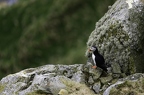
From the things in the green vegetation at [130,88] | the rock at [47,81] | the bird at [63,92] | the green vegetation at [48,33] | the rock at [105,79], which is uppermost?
the green vegetation at [48,33]

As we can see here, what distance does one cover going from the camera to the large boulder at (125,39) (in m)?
21.9

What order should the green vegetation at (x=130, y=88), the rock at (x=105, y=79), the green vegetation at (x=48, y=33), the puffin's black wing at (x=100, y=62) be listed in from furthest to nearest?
1. the green vegetation at (x=48, y=33)
2. the puffin's black wing at (x=100, y=62)
3. the rock at (x=105, y=79)
4. the green vegetation at (x=130, y=88)

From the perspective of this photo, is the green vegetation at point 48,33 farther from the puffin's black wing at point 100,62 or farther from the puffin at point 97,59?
the puffin's black wing at point 100,62

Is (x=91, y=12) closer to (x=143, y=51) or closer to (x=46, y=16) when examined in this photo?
(x=46, y=16)

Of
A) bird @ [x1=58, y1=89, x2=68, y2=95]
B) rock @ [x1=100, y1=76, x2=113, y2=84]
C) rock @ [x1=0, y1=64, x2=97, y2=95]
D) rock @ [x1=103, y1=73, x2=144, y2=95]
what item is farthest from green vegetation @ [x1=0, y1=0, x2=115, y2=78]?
rock @ [x1=103, y1=73, x2=144, y2=95]

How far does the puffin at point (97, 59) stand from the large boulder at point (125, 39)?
0.69 meters

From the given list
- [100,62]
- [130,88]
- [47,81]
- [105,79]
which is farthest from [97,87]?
[47,81]

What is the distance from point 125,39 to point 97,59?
2354 mm

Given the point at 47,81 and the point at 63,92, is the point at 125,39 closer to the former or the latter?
the point at 63,92

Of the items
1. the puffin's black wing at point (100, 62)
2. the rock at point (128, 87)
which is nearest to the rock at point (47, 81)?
the puffin's black wing at point (100, 62)

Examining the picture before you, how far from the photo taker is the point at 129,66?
21844mm

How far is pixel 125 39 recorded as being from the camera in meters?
22.0

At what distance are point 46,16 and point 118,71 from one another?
47080 millimetres

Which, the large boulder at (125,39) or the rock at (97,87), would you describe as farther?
the large boulder at (125,39)
